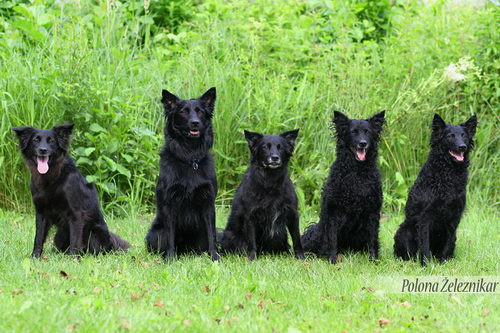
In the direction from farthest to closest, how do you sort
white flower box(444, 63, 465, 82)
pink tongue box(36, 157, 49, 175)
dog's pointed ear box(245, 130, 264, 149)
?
white flower box(444, 63, 465, 82) < dog's pointed ear box(245, 130, 264, 149) < pink tongue box(36, 157, 49, 175)

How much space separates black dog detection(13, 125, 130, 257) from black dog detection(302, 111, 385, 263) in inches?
86.3

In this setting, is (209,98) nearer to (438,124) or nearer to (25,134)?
(25,134)

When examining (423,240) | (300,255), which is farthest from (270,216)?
(423,240)

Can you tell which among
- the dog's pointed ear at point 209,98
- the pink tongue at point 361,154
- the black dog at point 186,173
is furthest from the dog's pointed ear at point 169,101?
the pink tongue at point 361,154

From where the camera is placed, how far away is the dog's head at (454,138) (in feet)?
18.6

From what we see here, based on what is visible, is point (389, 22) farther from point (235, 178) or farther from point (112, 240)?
point (112, 240)

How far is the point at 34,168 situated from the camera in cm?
572

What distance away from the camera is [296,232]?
6.11m

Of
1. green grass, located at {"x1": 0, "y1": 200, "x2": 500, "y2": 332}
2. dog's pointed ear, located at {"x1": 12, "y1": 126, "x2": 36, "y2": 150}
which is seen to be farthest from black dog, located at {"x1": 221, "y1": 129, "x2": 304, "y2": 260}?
dog's pointed ear, located at {"x1": 12, "y1": 126, "x2": 36, "y2": 150}

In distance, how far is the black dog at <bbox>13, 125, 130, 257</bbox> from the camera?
5.67m

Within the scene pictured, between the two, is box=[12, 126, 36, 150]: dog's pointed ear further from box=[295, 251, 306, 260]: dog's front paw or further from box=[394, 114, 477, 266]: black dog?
box=[394, 114, 477, 266]: black dog

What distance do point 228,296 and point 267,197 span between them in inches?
69.5

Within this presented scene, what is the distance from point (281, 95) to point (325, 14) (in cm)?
221

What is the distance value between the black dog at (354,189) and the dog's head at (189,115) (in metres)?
1.19
